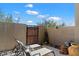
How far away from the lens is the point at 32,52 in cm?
176

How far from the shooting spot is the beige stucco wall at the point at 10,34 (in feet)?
5.70

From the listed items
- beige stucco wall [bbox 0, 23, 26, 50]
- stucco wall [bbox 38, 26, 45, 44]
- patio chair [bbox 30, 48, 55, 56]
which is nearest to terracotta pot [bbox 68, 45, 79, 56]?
patio chair [bbox 30, 48, 55, 56]

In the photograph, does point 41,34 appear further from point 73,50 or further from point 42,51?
point 73,50

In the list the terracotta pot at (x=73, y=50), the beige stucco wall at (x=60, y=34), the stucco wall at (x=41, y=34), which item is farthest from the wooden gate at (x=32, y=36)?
the terracotta pot at (x=73, y=50)

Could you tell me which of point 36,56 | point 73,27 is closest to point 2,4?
point 36,56

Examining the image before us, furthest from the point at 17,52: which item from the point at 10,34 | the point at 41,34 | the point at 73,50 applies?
the point at 73,50

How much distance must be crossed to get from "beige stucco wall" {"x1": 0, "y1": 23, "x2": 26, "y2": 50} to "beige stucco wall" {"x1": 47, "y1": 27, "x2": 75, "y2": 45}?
347mm

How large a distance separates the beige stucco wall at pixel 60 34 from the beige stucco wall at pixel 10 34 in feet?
1.14

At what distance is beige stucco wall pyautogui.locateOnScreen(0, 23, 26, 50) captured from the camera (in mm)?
1736

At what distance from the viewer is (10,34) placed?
5.75 feet

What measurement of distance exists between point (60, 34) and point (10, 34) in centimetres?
64

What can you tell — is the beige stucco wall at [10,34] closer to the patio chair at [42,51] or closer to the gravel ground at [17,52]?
the gravel ground at [17,52]

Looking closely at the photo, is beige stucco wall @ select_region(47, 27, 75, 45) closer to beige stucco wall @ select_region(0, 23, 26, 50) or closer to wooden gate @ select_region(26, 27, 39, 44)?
wooden gate @ select_region(26, 27, 39, 44)

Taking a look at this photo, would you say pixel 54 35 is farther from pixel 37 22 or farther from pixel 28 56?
pixel 28 56
